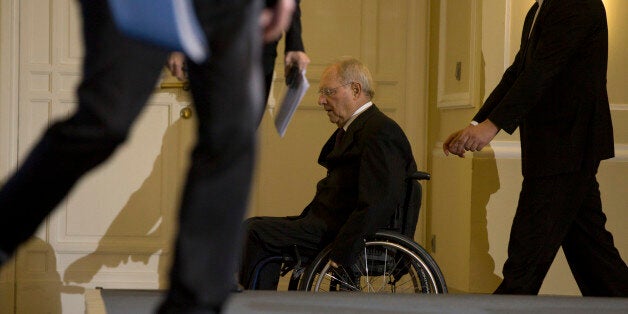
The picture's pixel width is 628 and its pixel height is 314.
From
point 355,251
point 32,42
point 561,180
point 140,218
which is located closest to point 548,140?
point 561,180

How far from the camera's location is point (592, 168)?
3453 millimetres

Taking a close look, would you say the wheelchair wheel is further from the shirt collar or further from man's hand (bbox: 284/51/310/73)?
man's hand (bbox: 284/51/310/73)

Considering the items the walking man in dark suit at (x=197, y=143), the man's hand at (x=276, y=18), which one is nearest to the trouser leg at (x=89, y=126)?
the walking man in dark suit at (x=197, y=143)

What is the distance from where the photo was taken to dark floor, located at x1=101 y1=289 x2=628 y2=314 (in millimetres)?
2979

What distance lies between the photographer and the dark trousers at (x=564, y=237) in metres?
3.41

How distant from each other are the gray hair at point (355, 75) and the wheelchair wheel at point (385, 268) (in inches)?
27.5

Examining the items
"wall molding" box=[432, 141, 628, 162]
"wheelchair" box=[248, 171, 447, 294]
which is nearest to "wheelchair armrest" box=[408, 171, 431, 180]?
"wheelchair" box=[248, 171, 447, 294]

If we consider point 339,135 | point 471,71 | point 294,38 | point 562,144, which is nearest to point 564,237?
point 562,144

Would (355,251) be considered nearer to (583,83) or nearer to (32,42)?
(583,83)

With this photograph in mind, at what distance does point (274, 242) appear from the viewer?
363cm

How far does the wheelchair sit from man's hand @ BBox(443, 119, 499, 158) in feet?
0.73

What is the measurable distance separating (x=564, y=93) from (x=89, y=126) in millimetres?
2540

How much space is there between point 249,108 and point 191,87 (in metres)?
0.07

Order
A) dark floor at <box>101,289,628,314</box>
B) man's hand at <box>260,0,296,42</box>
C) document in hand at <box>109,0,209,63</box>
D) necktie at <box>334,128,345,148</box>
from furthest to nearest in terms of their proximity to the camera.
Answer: necktie at <box>334,128,345,148</box>, dark floor at <box>101,289,628,314</box>, man's hand at <box>260,0,296,42</box>, document in hand at <box>109,0,209,63</box>
